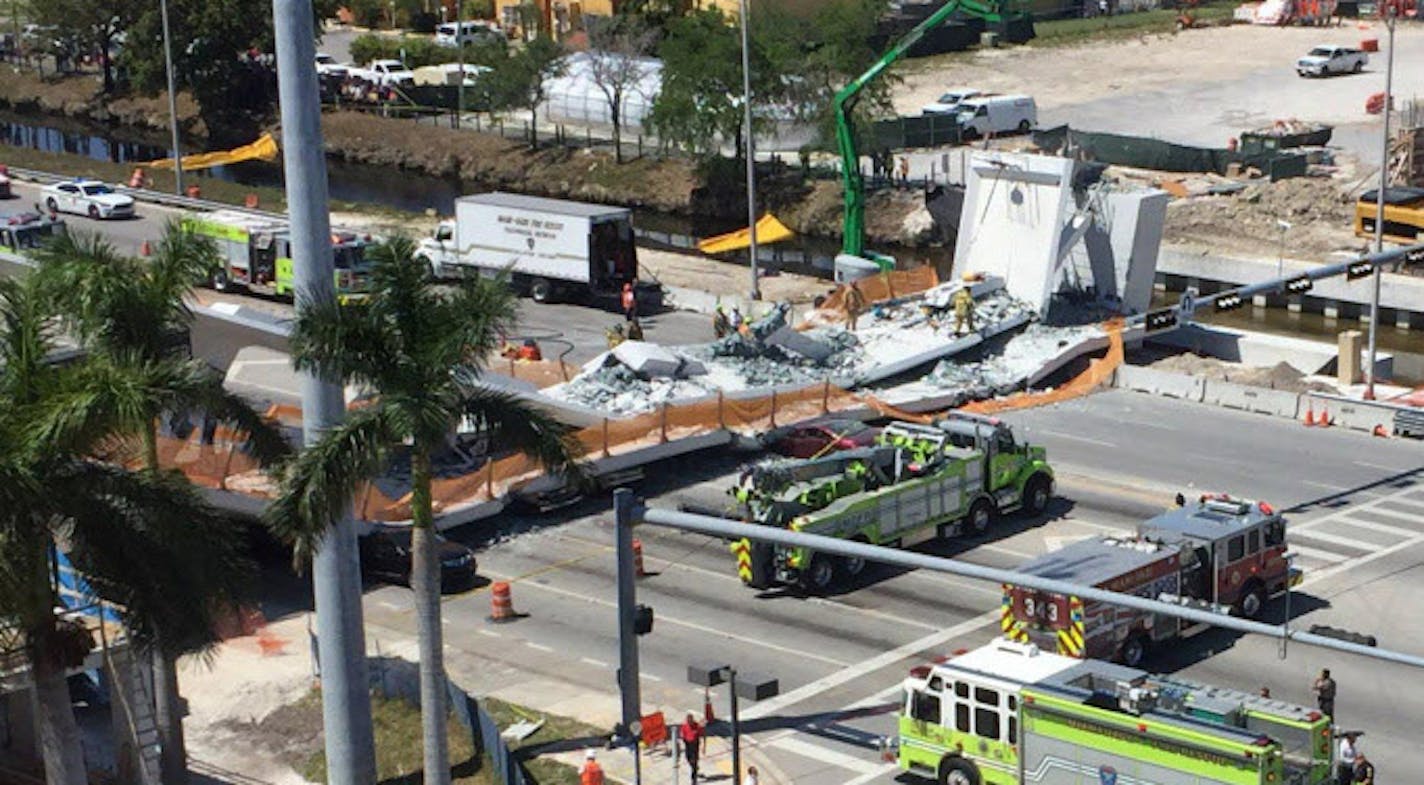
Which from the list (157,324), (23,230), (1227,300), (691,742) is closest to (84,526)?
(157,324)

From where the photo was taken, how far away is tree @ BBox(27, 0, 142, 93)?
393ft

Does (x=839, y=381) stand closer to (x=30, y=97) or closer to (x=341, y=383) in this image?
(x=341, y=383)

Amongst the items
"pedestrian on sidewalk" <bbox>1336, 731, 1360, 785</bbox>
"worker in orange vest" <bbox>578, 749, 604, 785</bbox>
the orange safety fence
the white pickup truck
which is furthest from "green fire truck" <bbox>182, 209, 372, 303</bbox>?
the white pickup truck

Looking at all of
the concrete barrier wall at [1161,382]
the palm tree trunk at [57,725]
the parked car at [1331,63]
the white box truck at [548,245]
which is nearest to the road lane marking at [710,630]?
the palm tree trunk at [57,725]

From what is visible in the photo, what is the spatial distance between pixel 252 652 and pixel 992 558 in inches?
595

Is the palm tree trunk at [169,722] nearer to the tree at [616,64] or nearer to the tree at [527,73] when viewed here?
the tree at [616,64]

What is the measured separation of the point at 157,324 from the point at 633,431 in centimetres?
1988

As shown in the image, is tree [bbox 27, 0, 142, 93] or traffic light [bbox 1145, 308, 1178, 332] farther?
tree [bbox 27, 0, 142, 93]

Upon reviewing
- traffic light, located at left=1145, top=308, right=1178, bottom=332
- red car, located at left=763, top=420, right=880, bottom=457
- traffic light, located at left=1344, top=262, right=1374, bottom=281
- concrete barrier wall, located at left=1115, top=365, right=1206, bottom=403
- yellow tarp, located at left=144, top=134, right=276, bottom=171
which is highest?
traffic light, located at left=1344, top=262, right=1374, bottom=281

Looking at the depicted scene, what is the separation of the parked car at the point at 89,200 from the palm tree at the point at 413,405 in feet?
182

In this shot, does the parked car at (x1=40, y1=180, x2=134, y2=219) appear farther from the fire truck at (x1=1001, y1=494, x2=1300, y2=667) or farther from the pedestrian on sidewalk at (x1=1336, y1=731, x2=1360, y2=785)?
the pedestrian on sidewalk at (x1=1336, y1=731, x2=1360, y2=785)

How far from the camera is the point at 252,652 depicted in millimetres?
42938

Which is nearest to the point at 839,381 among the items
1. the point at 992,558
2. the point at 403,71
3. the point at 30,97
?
the point at 992,558

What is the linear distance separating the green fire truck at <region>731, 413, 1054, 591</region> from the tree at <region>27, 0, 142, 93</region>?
7977 centimetres
